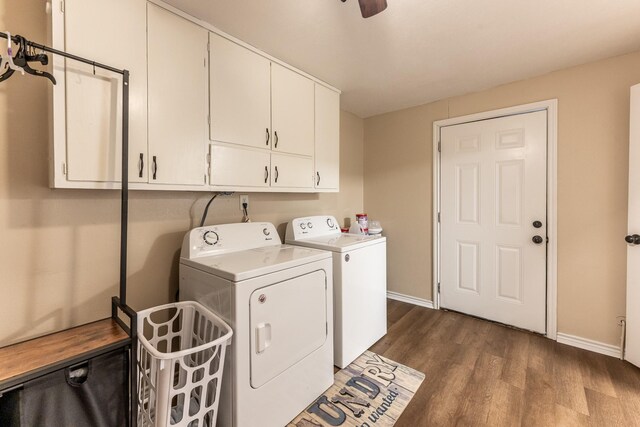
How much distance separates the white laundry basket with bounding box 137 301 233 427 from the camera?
1143 millimetres

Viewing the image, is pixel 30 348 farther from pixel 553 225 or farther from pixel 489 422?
pixel 553 225

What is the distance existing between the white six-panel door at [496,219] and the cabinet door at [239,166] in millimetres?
1998

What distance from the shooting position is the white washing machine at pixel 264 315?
1.36 metres

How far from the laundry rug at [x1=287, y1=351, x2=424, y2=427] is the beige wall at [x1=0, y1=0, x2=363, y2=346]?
1192 millimetres

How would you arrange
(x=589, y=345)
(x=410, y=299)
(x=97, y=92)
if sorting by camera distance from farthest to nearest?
(x=410, y=299)
(x=589, y=345)
(x=97, y=92)

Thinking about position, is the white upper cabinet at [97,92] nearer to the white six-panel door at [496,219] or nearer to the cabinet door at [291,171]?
the cabinet door at [291,171]

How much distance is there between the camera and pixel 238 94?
183 cm

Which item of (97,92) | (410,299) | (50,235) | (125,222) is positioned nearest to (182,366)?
(125,222)

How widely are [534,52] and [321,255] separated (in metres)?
2.14

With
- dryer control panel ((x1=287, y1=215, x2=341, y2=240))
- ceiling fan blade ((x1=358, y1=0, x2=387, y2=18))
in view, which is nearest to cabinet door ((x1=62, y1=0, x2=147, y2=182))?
ceiling fan blade ((x1=358, y1=0, x2=387, y2=18))

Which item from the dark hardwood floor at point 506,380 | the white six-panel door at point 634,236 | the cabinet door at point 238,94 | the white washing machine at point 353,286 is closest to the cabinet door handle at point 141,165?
the cabinet door at point 238,94

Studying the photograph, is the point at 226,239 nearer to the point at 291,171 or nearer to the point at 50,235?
the point at 291,171

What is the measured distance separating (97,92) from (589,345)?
3715mm

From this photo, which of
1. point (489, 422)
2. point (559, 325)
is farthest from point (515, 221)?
point (489, 422)
